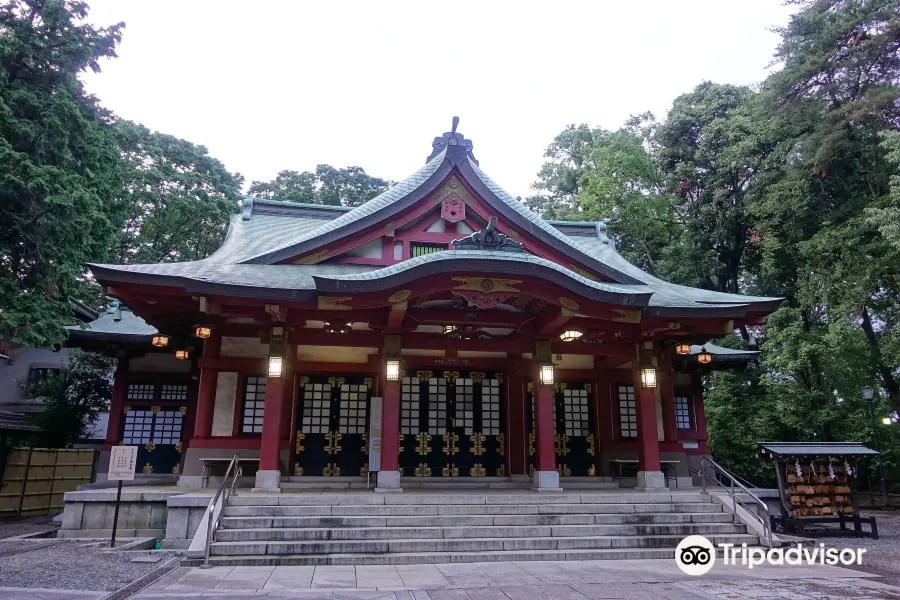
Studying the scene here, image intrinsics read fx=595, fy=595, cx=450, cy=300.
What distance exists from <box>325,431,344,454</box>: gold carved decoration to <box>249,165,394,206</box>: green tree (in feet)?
86.2

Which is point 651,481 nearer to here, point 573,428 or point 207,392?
point 573,428

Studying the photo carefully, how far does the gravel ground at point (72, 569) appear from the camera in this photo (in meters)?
7.21

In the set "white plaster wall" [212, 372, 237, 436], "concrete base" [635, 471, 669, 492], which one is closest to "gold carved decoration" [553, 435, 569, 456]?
"concrete base" [635, 471, 669, 492]

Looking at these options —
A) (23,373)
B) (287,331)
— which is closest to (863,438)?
(287,331)

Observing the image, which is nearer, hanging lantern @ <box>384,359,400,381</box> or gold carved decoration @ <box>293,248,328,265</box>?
hanging lantern @ <box>384,359,400,381</box>

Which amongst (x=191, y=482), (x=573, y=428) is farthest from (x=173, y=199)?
(x=573, y=428)

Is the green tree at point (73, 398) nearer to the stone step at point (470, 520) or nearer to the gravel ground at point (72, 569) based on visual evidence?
the gravel ground at point (72, 569)

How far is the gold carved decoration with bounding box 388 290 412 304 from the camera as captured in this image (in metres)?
12.1

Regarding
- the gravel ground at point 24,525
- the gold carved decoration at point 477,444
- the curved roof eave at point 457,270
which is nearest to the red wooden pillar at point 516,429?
the gold carved decoration at point 477,444

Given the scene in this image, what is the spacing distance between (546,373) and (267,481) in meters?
6.45

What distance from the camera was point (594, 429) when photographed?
16.1m

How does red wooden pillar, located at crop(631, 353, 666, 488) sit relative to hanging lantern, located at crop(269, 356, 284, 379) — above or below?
below

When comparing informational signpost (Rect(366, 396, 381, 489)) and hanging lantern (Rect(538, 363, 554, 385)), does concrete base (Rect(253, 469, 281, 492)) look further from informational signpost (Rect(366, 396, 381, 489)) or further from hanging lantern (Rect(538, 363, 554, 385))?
hanging lantern (Rect(538, 363, 554, 385))

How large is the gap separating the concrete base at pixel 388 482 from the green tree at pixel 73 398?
1427 centimetres
